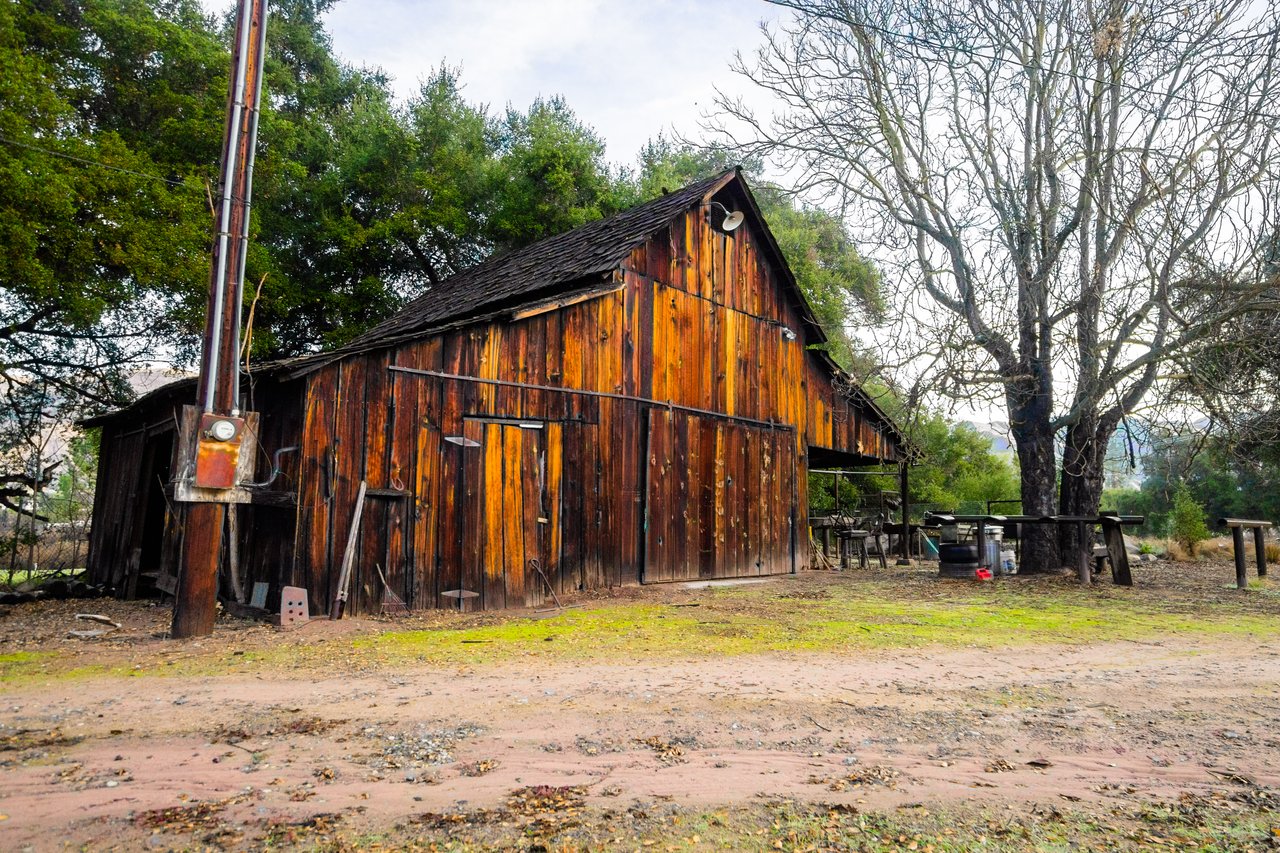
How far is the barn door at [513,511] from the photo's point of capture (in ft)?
31.8

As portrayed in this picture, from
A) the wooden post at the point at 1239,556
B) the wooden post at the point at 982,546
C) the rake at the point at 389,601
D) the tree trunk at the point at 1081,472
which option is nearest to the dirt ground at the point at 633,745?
the rake at the point at 389,601

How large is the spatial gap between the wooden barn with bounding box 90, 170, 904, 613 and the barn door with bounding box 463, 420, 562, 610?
26 mm

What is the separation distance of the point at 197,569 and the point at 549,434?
15.0 ft

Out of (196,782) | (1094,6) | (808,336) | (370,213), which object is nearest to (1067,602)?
(808,336)

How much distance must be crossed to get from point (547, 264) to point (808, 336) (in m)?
5.70

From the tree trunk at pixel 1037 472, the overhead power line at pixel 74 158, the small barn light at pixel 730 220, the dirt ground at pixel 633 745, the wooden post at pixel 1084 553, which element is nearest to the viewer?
the dirt ground at pixel 633 745

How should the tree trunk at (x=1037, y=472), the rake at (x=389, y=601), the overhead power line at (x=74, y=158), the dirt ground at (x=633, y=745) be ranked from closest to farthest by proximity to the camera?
the dirt ground at (x=633, y=745) → the rake at (x=389, y=601) → the overhead power line at (x=74, y=158) → the tree trunk at (x=1037, y=472)

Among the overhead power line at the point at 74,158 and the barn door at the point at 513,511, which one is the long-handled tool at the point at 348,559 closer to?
the barn door at the point at 513,511

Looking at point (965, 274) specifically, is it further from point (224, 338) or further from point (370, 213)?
point (370, 213)

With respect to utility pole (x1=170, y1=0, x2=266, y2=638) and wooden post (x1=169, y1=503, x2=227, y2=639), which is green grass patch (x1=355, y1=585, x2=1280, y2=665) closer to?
wooden post (x1=169, y1=503, x2=227, y2=639)

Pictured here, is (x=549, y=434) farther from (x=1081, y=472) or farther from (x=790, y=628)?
(x=1081, y=472)

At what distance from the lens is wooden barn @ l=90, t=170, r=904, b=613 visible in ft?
29.1

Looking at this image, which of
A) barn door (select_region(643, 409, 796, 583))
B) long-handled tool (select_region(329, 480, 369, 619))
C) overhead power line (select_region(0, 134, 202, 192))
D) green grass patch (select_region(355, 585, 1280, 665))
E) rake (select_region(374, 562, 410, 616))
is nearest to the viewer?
green grass patch (select_region(355, 585, 1280, 665))

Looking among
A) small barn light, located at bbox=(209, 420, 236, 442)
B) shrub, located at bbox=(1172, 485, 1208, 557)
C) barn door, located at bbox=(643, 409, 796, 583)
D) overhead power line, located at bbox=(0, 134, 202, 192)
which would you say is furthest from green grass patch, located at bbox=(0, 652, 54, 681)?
shrub, located at bbox=(1172, 485, 1208, 557)
